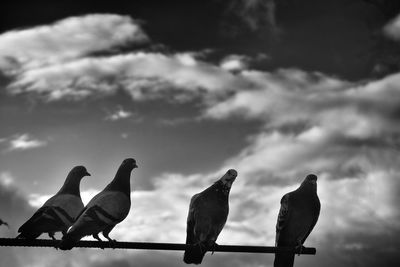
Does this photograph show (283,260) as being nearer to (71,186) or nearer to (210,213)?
(210,213)

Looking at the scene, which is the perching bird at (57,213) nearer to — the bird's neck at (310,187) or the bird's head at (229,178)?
the bird's head at (229,178)

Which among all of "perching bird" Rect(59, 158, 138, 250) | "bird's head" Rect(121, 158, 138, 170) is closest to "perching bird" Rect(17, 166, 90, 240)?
"perching bird" Rect(59, 158, 138, 250)

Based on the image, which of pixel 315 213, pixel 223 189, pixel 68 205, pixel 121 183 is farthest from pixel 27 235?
pixel 315 213

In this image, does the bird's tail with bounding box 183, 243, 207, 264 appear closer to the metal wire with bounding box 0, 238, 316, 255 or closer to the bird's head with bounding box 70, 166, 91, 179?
the metal wire with bounding box 0, 238, 316, 255

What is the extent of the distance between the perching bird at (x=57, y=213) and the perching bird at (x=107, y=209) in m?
0.71

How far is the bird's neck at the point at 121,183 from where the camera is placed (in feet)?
41.9

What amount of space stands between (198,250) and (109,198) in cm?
240

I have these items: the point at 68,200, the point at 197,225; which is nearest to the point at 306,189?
the point at 197,225

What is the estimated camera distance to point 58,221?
12156 mm

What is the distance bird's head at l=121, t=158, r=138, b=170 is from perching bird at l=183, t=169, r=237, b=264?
5.74ft

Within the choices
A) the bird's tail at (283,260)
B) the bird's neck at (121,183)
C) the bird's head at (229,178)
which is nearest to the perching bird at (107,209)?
the bird's neck at (121,183)

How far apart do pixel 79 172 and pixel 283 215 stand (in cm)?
534

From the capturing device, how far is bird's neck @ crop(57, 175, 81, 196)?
45.3 ft

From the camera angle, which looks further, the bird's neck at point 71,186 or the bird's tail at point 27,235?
the bird's neck at point 71,186
